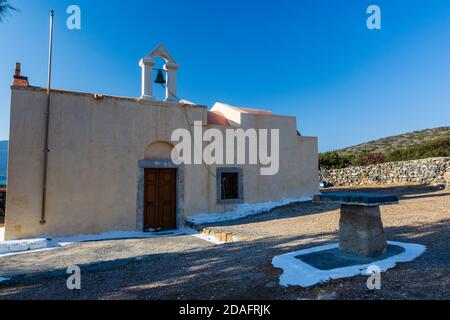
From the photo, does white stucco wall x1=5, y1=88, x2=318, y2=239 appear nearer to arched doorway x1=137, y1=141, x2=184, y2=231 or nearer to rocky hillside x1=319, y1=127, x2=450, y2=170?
arched doorway x1=137, y1=141, x2=184, y2=231

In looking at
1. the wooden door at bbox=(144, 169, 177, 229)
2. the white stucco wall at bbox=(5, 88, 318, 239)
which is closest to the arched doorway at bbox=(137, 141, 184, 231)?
the wooden door at bbox=(144, 169, 177, 229)

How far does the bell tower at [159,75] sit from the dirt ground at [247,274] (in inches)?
224

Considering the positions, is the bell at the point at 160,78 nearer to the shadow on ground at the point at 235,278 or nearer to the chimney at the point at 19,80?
the chimney at the point at 19,80

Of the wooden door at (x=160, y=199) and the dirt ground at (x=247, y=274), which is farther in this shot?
the wooden door at (x=160, y=199)

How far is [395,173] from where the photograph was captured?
19.2m

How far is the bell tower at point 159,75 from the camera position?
10.7 m

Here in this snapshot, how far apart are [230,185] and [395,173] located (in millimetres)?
13471

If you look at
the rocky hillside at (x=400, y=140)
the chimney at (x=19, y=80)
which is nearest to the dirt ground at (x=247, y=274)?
the chimney at (x=19, y=80)

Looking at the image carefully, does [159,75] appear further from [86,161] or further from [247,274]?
[247,274]

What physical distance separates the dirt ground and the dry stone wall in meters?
10.9

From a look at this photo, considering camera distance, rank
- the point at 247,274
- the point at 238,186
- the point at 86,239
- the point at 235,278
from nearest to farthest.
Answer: the point at 235,278, the point at 247,274, the point at 86,239, the point at 238,186

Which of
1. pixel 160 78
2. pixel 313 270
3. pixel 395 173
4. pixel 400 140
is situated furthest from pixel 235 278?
pixel 400 140

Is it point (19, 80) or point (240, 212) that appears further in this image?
point (240, 212)

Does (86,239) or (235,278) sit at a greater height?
(235,278)
